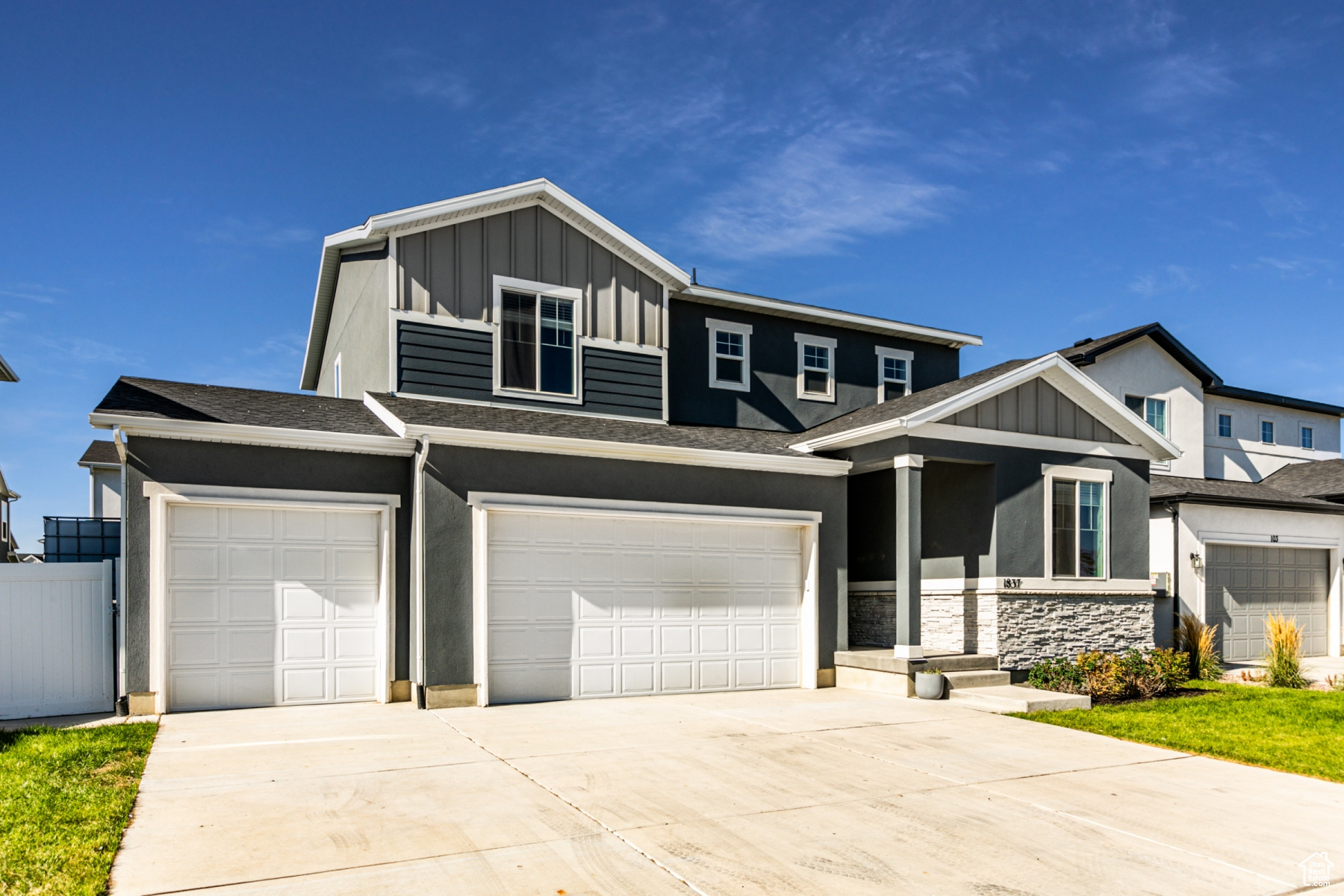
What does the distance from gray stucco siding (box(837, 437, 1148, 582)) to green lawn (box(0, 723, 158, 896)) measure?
1016cm

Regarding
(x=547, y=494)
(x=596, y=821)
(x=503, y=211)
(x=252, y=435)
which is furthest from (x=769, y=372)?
(x=596, y=821)

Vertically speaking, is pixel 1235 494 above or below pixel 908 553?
above

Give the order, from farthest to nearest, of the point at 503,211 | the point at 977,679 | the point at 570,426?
the point at 503,211
the point at 570,426
the point at 977,679

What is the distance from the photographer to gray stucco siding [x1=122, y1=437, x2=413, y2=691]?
10164 millimetres

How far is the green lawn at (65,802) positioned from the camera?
496cm

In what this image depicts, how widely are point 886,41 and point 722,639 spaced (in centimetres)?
942

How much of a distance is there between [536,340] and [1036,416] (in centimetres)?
799

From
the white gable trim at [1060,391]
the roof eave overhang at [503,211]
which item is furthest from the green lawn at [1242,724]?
the roof eave overhang at [503,211]

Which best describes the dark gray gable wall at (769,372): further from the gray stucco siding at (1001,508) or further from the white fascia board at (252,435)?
the white fascia board at (252,435)

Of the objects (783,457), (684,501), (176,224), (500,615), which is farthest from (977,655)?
(176,224)

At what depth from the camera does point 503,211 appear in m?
14.4

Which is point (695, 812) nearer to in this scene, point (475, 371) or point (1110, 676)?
point (1110, 676)

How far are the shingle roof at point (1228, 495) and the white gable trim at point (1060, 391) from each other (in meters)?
2.68

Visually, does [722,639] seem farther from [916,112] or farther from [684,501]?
[916,112]
